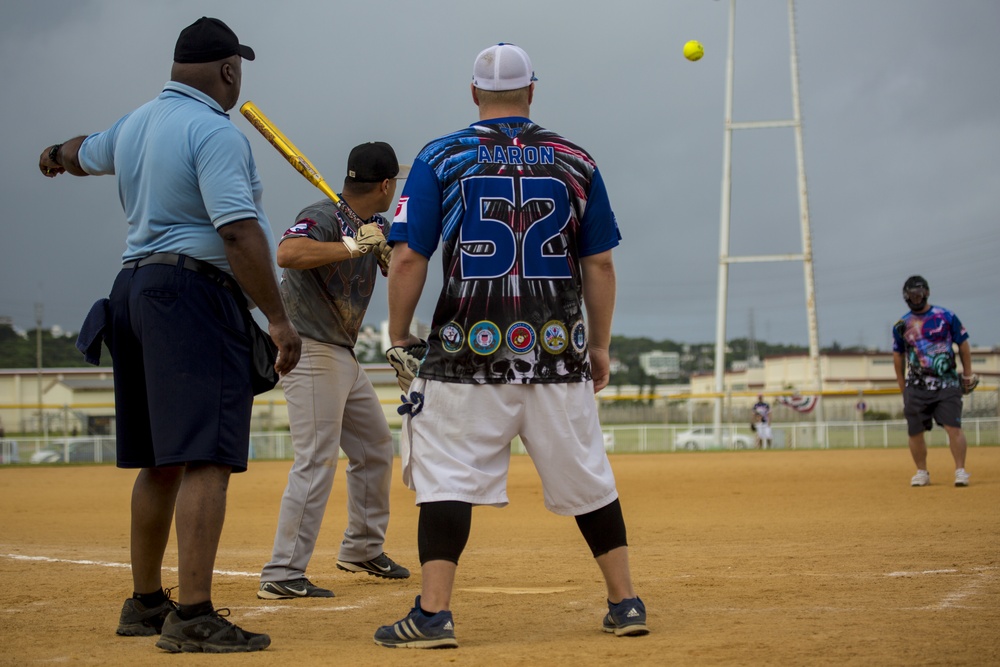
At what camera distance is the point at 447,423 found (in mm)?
3949

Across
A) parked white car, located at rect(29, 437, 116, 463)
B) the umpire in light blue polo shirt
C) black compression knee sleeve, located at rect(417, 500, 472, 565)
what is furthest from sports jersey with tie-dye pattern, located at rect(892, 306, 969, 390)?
parked white car, located at rect(29, 437, 116, 463)

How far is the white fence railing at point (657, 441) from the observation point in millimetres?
26766

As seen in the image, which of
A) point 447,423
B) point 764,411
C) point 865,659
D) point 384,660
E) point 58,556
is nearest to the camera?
point 865,659

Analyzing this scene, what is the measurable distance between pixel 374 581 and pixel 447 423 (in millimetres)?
2276

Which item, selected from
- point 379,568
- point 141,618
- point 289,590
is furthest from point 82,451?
point 141,618

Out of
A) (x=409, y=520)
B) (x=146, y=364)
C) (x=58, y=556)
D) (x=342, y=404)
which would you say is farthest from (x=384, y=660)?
(x=409, y=520)

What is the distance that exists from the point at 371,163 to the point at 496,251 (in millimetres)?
2151

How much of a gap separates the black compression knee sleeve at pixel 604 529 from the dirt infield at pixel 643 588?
356 mm

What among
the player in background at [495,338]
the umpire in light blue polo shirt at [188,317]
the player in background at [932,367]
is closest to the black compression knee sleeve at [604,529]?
the player in background at [495,338]

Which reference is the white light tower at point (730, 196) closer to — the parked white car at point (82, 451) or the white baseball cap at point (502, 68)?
the parked white car at point (82, 451)

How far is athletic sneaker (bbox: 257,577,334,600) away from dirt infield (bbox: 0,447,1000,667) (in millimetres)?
90

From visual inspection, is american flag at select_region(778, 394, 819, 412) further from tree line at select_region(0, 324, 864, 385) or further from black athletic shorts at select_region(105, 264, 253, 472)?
black athletic shorts at select_region(105, 264, 253, 472)

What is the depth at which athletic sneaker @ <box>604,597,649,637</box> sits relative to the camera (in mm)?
3967

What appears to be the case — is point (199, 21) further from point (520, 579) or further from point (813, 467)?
point (813, 467)
